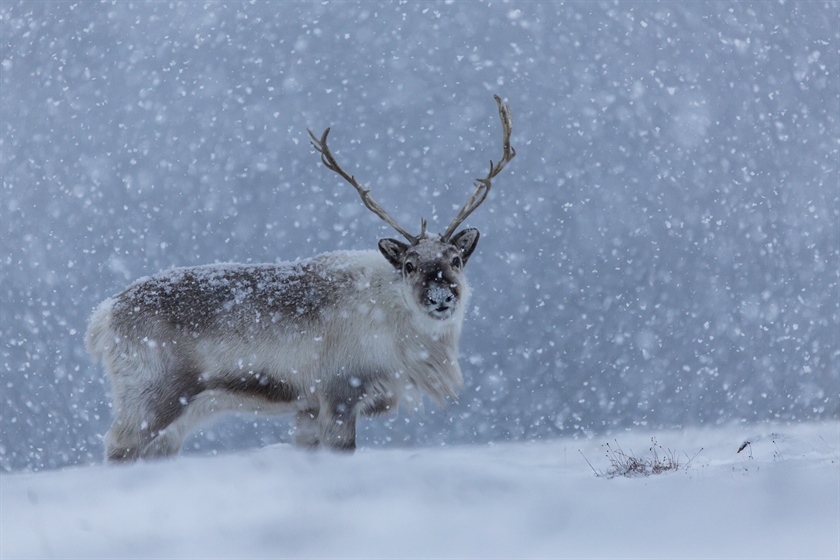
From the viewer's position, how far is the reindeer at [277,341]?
585 cm

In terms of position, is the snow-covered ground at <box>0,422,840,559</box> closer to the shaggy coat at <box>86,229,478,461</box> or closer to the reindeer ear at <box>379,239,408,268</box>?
the shaggy coat at <box>86,229,478,461</box>

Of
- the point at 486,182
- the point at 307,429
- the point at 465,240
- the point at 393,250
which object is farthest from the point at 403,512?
the point at 486,182

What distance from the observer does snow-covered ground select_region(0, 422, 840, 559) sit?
4102 millimetres

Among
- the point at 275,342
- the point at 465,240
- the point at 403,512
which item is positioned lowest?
the point at 275,342

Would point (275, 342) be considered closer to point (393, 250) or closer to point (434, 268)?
point (393, 250)

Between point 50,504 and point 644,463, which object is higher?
point 50,504

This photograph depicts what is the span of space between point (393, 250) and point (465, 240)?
47cm

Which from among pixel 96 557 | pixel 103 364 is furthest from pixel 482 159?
pixel 96 557

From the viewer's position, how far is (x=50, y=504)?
4547mm

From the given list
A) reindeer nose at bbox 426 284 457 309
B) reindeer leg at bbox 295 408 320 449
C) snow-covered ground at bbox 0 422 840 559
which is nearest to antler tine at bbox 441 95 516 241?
reindeer nose at bbox 426 284 457 309

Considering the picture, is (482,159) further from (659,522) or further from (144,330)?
(659,522)

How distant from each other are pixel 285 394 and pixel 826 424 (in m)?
5.80

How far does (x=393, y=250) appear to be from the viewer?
5.98 m

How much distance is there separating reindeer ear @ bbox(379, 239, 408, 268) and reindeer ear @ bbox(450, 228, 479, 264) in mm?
330
